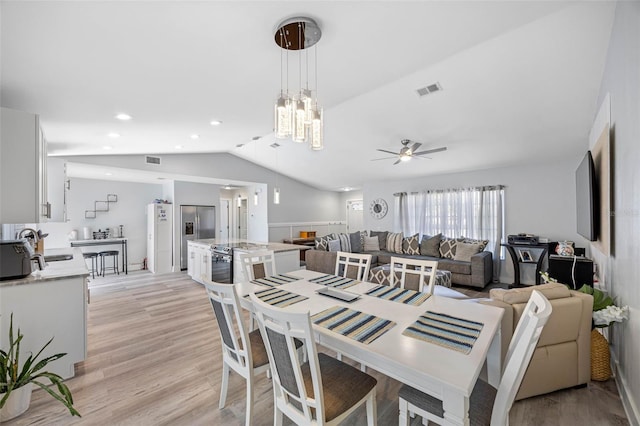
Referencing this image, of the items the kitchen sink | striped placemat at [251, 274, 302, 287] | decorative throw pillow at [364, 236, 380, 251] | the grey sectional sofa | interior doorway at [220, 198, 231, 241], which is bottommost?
the grey sectional sofa

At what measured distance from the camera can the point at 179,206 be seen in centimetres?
690

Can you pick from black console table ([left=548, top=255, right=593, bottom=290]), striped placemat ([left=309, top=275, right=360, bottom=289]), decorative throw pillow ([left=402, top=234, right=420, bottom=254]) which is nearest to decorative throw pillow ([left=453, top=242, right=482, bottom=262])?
decorative throw pillow ([left=402, top=234, right=420, bottom=254])

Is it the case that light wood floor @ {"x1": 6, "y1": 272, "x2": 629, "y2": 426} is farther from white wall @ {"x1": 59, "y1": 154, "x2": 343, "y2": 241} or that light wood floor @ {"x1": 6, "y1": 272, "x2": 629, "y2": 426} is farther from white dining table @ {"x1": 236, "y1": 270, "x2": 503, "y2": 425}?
white wall @ {"x1": 59, "y1": 154, "x2": 343, "y2": 241}

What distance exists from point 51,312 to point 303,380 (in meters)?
2.39

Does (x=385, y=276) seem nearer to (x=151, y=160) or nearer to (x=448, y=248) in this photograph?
(x=448, y=248)

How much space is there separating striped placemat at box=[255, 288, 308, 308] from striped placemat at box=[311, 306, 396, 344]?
0.32 m

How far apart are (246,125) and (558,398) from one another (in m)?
4.50

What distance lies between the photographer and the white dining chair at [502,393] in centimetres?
113

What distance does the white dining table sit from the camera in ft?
3.45

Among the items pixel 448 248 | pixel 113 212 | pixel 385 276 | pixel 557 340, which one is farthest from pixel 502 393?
pixel 113 212

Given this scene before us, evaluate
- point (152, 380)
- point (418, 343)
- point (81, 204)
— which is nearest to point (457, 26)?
point (418, 343)

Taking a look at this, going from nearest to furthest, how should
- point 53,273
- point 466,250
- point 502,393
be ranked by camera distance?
point 502,393 → point 53,273 → point 466,250

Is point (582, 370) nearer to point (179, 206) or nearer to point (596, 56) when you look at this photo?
point (596, 56)

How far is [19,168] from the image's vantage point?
2.04m
